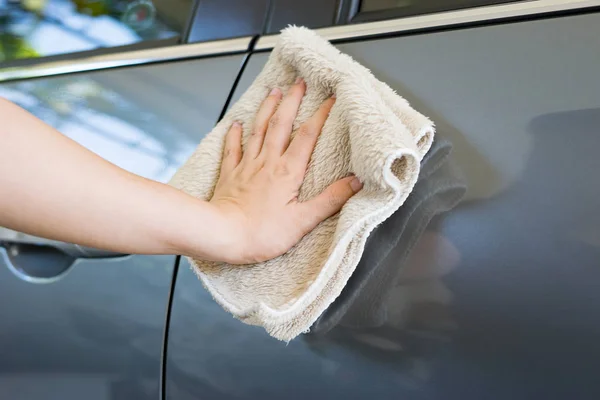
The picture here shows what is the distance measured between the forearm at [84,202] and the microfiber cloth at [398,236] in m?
0.15

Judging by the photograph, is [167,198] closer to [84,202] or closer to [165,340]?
[84,202]

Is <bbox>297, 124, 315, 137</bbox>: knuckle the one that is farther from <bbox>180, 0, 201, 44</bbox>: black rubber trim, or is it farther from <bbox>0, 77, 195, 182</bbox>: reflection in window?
<bbox>180, 0, 201, 44</bbox>: black rubber trim


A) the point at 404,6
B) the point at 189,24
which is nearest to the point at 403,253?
the point at 404,6

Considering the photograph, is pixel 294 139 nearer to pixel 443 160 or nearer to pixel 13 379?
pixel 443 160

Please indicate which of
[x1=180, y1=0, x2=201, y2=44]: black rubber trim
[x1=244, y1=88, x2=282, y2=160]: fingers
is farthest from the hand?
[x1=180, y1=0, x2=201, y2=44]: black rubber trim

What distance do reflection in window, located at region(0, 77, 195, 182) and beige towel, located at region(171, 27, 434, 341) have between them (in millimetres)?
110

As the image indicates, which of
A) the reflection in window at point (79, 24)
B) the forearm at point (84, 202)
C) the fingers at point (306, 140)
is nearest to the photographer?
the forearm at point (84, 202)

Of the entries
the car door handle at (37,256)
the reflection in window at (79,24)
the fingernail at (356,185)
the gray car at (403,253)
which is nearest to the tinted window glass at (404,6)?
the gray car at (403,253)

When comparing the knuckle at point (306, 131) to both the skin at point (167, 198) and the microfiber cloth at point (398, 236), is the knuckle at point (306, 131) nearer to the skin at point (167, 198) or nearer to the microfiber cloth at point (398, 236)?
the skin at point (167, 198)

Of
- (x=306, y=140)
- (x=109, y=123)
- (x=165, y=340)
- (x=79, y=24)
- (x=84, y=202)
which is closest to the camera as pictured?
(x=84, y=202)

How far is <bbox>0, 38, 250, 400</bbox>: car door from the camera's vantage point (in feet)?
2.69

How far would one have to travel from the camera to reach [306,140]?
67cm

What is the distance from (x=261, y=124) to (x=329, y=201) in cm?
16

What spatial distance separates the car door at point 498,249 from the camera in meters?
0.55
